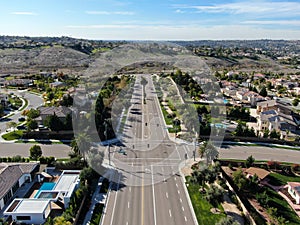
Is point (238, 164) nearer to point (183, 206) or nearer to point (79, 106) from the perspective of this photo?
point (183, 206)

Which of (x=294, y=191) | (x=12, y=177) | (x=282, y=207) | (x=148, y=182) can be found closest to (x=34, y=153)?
(x=12, y=177)

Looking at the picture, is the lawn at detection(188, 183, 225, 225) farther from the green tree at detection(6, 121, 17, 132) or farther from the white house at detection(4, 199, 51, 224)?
the green tree at detection(6, 121, 17, 132)

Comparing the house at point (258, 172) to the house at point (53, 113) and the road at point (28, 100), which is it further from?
the road at point (28, 100)

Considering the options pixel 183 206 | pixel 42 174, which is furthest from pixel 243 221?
pixel 42 174

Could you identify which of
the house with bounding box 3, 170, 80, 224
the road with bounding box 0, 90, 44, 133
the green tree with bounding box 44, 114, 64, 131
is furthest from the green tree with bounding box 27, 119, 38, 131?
the house with bounding box 3, 170, 80, 224

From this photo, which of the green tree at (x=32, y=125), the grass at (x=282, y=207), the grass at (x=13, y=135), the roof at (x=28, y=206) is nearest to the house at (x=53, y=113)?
the green tree at (x=32, y=125)

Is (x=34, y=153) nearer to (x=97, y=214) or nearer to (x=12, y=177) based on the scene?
(x=12, y=177)
